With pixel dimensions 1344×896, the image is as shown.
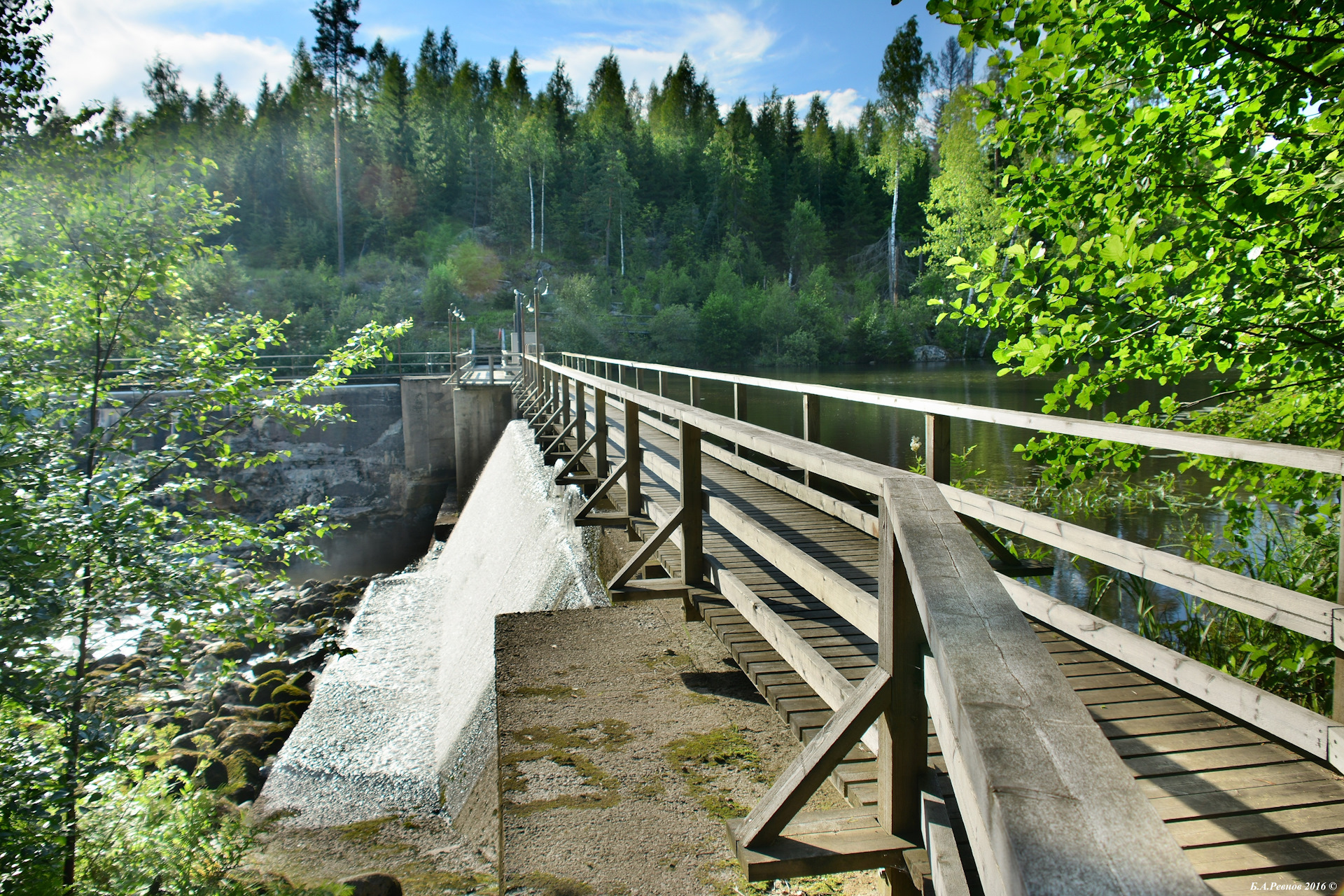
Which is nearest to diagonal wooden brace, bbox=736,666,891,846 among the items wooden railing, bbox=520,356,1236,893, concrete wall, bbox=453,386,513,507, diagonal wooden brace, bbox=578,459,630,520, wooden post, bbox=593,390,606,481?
wooden railing, bbox=520,356,1236,893

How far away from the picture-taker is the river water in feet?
28.8

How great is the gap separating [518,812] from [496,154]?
7525 cm

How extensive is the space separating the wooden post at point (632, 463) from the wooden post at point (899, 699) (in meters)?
3.50

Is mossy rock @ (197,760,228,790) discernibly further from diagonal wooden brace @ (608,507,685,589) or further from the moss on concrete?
the moss on concrete

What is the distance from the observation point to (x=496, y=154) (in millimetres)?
71438

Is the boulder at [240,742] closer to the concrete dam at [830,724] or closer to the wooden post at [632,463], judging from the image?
the concrete dam at [830,724]

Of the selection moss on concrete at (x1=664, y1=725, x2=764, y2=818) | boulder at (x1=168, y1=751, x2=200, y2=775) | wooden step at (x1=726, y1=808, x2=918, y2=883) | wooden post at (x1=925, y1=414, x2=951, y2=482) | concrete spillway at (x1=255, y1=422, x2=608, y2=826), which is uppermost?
wooden post at (x1=925, y1=414, x2=951, y2=482)

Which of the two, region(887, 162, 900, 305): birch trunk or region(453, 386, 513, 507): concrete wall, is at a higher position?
region(887, 162, 900, 305): birch trunk

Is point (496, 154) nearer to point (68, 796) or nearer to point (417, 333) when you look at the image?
point (417, 333)

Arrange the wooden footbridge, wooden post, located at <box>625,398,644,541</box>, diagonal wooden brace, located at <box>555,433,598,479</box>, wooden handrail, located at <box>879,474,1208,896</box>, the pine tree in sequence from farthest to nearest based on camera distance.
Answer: the pine tree, diagonal wooden brace, located at <box>555,433,598,479</box>, wooden post, located at <box>625,398,644,541</box>, the wooden footbridge, wooden handrail, located at <box>879,474,1208,896</box>

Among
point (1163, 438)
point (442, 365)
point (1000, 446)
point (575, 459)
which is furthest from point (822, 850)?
point (442, 365)

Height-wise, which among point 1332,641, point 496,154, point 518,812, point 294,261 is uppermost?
point 496,154


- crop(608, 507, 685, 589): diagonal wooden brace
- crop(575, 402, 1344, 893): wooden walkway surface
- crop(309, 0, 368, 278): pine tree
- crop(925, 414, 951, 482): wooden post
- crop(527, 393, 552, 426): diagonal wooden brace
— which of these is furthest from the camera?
crop(309, 0, 368, 278): pine tree

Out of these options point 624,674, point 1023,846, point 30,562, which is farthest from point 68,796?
point 1023,846
